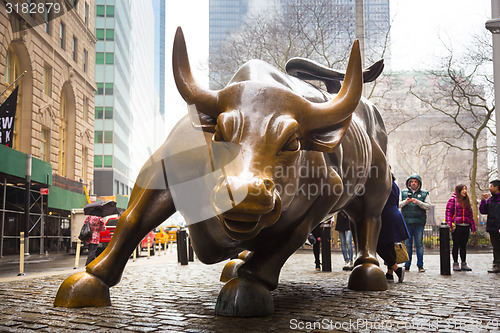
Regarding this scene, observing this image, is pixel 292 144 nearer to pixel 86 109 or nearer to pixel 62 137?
pixel 62 137

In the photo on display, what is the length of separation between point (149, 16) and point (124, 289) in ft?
154

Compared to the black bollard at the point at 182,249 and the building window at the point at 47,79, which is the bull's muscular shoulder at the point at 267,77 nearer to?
the black bollard at the point at 182,249

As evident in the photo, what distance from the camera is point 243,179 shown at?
2.99m

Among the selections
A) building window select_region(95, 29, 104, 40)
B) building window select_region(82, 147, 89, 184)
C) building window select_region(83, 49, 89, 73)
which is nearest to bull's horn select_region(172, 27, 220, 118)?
building window select_region(83, 49, 89, 73)

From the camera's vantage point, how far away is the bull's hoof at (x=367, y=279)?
17.8 feet

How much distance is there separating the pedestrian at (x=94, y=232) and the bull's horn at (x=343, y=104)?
9.10m

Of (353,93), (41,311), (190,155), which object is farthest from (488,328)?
(41,311)

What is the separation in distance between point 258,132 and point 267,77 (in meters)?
0.99

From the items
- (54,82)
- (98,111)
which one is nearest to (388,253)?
(54,82)

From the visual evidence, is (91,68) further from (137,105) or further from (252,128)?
(252,128)

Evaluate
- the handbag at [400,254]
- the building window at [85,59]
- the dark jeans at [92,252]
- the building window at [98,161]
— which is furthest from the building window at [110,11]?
the handbag at [400,254]

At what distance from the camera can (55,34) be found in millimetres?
22703

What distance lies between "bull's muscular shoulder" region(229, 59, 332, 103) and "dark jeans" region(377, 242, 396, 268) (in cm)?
272

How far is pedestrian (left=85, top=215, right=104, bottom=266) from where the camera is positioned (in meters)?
11.7
